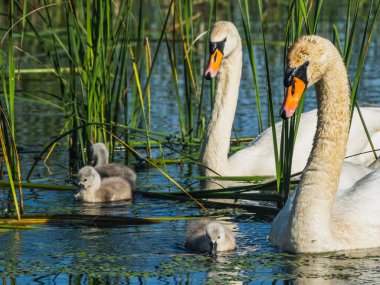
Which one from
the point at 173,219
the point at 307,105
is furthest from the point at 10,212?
the point at 307,105

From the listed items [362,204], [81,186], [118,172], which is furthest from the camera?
[118,172]

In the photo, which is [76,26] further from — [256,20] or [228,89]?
[256,20]

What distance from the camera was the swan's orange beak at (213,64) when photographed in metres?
8.93

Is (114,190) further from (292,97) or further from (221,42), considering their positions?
(292,97)

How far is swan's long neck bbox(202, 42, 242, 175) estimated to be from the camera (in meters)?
9.20

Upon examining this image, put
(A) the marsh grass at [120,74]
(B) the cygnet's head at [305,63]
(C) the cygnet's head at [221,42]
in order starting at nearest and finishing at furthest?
(B) the cygnet's head at [305,63] → (A) the marsh grass at [120,74] → (C) the cygnet's head at [221,42]

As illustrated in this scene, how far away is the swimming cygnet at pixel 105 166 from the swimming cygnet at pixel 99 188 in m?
0.16

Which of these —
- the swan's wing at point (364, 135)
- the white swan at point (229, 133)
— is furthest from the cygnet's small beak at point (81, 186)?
the swan's wing at point (364, 135)

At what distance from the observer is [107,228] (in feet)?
24.3

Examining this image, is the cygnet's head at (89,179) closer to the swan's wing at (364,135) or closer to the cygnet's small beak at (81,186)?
the cygnet's small beak at (81,186)

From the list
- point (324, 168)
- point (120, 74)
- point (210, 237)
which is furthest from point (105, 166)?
point (324, 168)

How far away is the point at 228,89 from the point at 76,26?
1.64 metres

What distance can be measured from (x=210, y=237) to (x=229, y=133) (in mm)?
3022

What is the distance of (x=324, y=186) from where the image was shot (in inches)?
259
